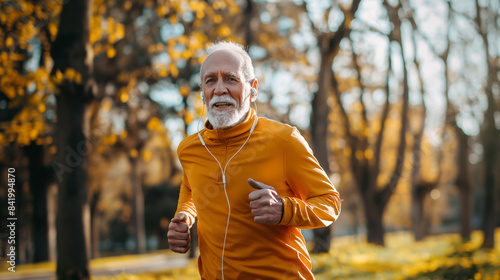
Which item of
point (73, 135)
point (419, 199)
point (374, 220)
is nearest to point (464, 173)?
point (374, 220)

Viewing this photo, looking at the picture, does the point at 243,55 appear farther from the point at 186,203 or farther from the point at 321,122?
the point at 321,122

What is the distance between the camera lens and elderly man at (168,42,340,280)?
7.98 ft

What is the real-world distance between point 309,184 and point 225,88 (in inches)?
27.5

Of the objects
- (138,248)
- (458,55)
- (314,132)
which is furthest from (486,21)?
(138,248)

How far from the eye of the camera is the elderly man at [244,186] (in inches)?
95.8

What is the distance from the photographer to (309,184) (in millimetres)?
2457

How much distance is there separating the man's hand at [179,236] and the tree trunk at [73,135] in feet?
15.0

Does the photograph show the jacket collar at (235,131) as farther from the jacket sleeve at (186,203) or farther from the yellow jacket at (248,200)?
the jacket sleeve at (186,203)

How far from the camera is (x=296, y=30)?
48.7 ft

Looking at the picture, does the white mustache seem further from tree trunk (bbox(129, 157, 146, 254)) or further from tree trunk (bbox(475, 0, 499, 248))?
tree trunk (bbox(129, 157, 146, 254))

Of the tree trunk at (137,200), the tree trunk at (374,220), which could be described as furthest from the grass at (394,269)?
the tree trunk at (137,200)

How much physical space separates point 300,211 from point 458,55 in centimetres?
1569

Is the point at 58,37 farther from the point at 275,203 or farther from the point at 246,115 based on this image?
the point at 275,203

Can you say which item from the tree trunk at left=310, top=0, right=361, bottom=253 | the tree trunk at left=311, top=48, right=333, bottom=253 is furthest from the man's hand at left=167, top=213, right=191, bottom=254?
the tree trunk at left=311, top=48, right=333, bottom=253
